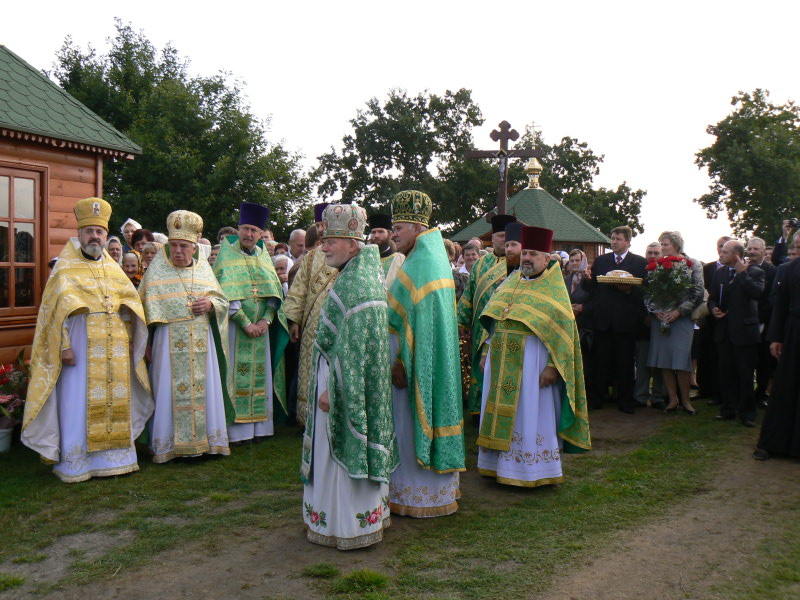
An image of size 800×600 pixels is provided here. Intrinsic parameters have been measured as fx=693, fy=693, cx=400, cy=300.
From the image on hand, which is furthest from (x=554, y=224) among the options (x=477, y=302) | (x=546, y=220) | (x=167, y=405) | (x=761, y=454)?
(x=167, y=405)

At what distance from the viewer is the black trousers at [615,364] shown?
8945 millimetres

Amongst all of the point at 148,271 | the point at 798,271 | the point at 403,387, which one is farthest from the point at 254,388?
the point at 798,271

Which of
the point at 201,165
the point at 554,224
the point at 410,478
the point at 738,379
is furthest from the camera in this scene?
the point at 554,224

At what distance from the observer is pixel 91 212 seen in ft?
19.4

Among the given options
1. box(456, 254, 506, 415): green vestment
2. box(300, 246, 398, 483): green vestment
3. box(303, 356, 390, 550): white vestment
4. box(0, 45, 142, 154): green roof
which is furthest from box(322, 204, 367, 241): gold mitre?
box(0, 45, 142, 154): green roof

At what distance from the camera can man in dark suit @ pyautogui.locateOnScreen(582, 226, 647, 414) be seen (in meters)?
8.86

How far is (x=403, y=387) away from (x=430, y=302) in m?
0.63

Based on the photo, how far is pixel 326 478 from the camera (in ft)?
14.4

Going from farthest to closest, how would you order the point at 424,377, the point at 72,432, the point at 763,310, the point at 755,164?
1. the point at 755,164
2. the point at 763,310
3. the point at 72,432
4. the point at 424,377

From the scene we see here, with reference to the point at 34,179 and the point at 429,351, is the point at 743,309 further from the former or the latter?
the point at 34,179

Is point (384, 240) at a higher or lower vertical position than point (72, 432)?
higher

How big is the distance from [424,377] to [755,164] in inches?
1579

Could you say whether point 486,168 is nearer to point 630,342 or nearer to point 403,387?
point 630,342

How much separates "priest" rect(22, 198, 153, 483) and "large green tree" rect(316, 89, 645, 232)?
3652cm
